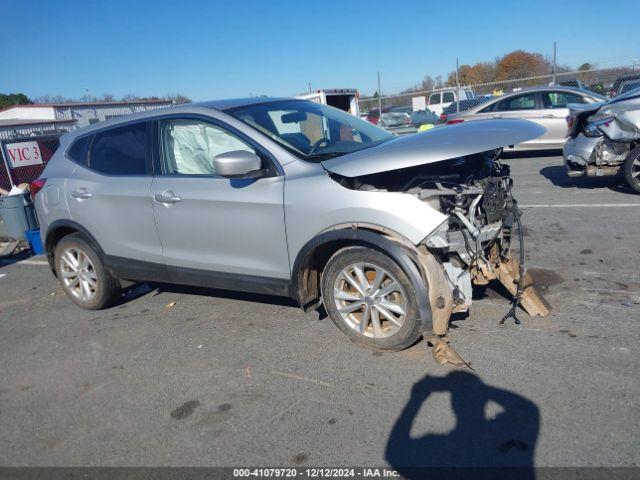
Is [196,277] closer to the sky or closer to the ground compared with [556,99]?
closer to the ground

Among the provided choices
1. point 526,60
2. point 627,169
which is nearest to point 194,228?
point 627,169

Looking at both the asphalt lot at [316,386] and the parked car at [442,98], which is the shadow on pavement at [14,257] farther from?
the parked car at [442,98]

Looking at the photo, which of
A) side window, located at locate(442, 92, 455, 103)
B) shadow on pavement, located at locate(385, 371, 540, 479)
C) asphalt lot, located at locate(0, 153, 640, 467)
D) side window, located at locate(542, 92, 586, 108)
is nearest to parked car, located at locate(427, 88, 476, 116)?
side window, located at locate(442, 92, 455, 103)

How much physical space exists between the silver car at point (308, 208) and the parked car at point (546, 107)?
853 centimetres

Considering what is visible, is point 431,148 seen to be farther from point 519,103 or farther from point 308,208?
point 519,103

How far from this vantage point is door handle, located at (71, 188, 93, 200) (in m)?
4.88

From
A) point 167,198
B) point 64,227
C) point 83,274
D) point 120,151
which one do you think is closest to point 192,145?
point 167,198

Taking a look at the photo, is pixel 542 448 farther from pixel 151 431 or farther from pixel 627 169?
pixel 627 169

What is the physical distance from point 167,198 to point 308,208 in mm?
1329

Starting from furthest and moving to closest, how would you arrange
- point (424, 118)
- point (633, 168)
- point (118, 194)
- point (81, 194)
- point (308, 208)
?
point (424, 118)
point (633, 168)
point (81, 194)
point (118, 194)
point (308, 208)

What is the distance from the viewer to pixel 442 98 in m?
27.0

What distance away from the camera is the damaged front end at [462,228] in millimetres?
3461

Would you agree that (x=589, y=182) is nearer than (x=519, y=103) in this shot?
Yes

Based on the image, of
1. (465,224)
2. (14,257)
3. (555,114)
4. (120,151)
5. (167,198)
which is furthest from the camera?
(555,114)
